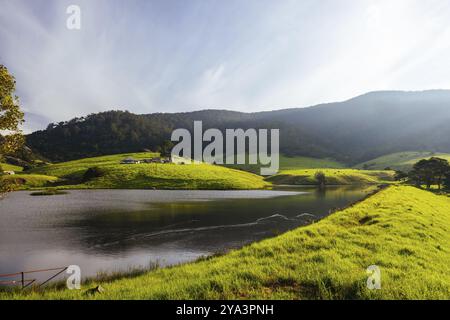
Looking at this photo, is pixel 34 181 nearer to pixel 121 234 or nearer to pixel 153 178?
pixel 153 178

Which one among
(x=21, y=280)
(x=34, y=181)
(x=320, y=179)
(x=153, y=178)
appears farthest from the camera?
(x=320, y=179)

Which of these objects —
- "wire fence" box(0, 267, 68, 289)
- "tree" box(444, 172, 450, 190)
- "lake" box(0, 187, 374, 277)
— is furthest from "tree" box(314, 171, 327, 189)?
"wire fence" box(0, 267, 68, 289)

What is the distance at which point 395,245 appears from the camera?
2241 centimetres

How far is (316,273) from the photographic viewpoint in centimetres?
1599

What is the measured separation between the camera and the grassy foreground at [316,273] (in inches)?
530

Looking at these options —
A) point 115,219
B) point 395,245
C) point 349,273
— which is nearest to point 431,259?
point 395,245

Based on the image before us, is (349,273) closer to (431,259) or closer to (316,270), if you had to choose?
(316,270)

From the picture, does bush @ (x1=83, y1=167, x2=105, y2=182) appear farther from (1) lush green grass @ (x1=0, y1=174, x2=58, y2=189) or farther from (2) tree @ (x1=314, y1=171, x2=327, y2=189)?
(2) tree @ (x1=314, y1=171, x2=327, y2=189)

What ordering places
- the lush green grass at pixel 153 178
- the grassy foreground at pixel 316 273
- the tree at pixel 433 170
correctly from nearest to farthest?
1. the grassy foreground at pixel 316 273
2. the tree at pixel 433 170
3. the lush green grass at pixel 153 178
